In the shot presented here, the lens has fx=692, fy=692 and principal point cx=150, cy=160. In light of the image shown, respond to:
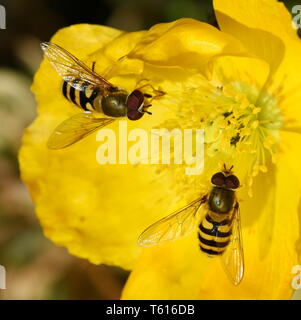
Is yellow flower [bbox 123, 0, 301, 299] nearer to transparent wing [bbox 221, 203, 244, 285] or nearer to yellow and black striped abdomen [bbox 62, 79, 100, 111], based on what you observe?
transparent wing [bbox 221, 203, 244, 285]

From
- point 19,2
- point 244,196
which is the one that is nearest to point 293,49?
point 244,196

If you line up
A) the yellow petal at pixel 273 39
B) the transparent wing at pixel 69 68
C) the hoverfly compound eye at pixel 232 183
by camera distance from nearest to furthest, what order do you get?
the yellow petal at pixel 273 39
the hoverfly compound eye at pixel 232 183
the transparent wing at pixel 69 68

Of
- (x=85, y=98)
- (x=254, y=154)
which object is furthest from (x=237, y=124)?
(x=85, y=98)

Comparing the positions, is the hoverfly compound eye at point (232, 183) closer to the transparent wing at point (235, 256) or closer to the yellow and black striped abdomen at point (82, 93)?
the transparent wing at point (235, 256)

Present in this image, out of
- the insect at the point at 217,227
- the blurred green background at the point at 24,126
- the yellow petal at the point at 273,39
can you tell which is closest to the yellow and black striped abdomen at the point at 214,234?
the insect at the point at 217,227

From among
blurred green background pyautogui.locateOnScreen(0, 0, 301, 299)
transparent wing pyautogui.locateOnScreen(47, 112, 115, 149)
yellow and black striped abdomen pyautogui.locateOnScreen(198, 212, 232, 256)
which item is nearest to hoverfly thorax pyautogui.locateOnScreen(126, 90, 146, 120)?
transparent wing pyautogui.locateOnScreen(47, 112, 115, 149)

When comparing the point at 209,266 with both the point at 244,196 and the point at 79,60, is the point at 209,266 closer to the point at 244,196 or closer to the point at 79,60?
the point at 244,196
